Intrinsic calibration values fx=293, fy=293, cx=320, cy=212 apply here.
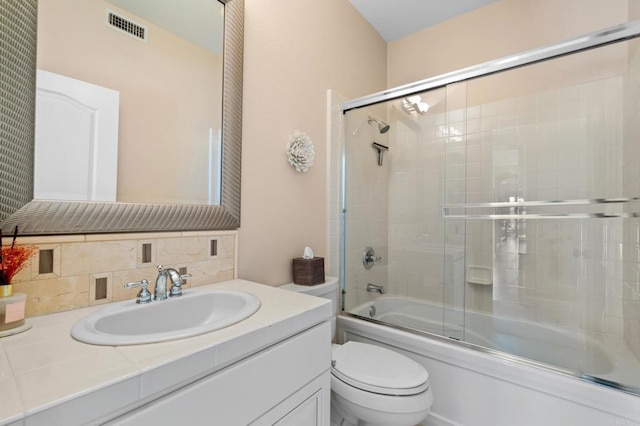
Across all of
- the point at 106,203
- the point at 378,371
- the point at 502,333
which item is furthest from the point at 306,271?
the point at 502,333

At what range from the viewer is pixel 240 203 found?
1354 mm

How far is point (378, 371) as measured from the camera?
1.29m

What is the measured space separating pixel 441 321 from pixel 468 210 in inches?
28.5

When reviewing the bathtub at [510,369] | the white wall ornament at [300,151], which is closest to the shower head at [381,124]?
the white wall ornament at [300,151]

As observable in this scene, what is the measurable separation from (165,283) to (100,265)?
0.20 m

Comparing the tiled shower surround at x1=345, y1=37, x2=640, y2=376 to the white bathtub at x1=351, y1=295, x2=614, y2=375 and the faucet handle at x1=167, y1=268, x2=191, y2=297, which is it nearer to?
the white bathtub at x1=351, y1=295, x2=614, y2=375

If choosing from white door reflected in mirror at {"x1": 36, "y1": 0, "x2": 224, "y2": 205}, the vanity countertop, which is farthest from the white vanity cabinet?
white door reflected in mirror at {"x1": 36, "y1": 0, "x2": 224, "y2": 205}

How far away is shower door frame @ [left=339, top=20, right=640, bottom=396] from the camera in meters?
1.26

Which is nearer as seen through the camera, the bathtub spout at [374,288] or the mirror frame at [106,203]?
the mirror frame at [106,203]

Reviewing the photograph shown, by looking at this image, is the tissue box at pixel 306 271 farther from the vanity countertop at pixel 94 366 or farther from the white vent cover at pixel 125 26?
the white vent cover at pixel 125 26

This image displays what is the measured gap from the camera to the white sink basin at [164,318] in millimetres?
666

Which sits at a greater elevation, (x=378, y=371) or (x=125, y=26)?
(x=125, y=26)

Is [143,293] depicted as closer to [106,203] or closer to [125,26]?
[106,203]

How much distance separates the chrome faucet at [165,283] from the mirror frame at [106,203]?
172mm
